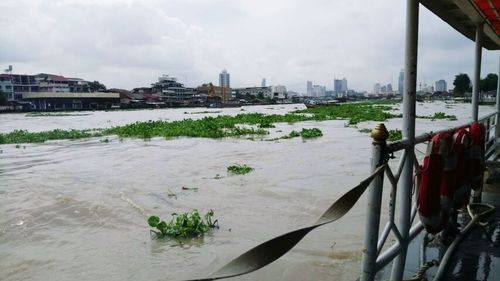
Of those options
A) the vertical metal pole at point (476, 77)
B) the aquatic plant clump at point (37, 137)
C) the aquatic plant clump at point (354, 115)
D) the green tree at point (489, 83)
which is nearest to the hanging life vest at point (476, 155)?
the vertical metal pole at point (476, 77)

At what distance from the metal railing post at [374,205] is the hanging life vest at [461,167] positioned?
4.33 ft

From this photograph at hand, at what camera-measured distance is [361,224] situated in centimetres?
682

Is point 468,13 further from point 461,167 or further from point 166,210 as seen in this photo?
point 166,210

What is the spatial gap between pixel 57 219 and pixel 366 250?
7496 millimetres

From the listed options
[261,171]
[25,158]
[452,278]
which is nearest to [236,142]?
[261,171]

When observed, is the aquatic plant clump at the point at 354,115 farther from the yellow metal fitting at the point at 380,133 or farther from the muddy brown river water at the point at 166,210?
the yellow metal fitting at the point at 380,133

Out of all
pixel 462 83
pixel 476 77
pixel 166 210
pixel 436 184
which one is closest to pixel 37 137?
pixel 166 210

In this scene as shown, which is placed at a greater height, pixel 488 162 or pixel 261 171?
pixel 488 162

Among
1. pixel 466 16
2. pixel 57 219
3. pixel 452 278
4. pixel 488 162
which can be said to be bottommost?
pixel 57 219

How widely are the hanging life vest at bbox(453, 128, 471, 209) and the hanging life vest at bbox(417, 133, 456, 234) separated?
182 mm

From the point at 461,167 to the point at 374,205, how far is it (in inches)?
64.7

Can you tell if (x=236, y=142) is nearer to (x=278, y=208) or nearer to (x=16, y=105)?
(x=278, y=208)

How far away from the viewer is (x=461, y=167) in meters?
3.28

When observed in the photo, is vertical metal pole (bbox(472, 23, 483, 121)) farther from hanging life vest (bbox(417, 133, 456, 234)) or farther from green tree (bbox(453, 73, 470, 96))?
green tree (bbox(453, 73, 470, 96))
